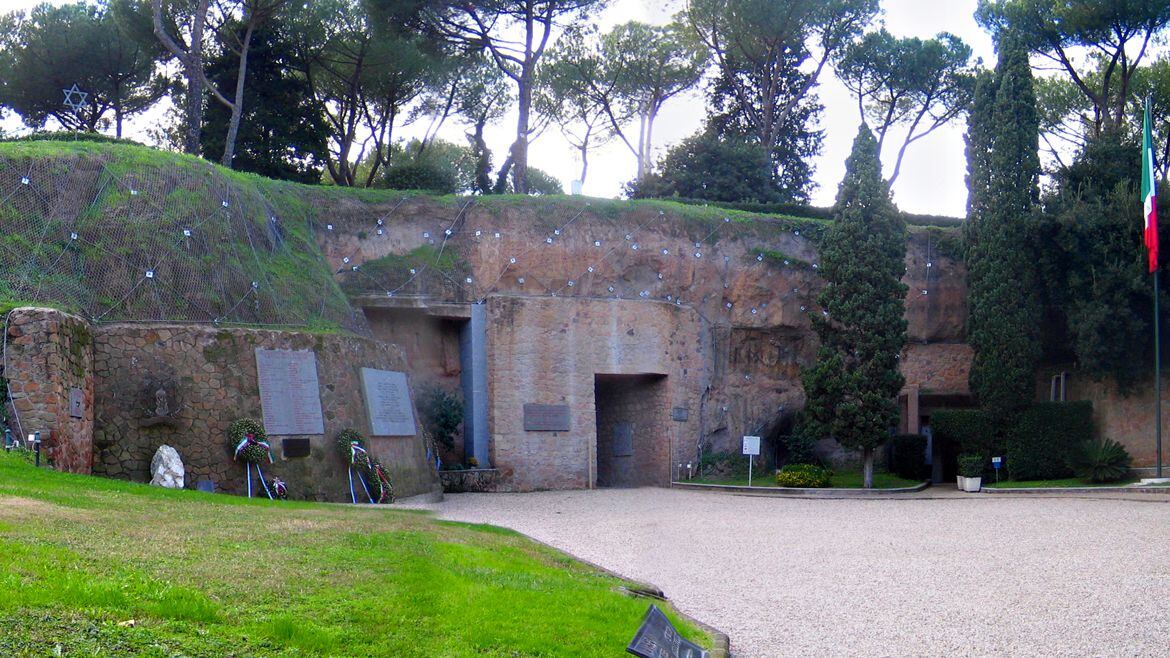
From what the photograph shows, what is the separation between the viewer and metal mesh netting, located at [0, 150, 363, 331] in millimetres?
17969

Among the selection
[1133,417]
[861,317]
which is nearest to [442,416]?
[861,317]

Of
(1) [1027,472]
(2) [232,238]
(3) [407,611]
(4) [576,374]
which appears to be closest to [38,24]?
(2) [232,238]

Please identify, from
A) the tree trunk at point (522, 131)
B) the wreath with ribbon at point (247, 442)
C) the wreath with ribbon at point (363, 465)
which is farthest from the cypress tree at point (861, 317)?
the wreath with ribbon at point (247, 442)

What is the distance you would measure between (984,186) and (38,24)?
2880 centimetres

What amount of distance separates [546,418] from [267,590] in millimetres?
18516

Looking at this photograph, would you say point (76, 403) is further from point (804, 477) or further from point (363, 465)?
point (804, 477)

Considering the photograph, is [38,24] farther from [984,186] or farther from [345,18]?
[984,186]

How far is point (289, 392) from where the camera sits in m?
18.7

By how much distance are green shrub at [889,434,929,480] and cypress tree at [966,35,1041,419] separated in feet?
6.30

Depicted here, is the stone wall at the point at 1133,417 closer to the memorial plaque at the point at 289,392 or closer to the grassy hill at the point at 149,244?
the grassy hill at the point at 149,244

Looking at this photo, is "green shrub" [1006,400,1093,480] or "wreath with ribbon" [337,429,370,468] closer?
"wreath with ribbon" [337,429,370,468]

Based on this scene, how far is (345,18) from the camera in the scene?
34438 mm

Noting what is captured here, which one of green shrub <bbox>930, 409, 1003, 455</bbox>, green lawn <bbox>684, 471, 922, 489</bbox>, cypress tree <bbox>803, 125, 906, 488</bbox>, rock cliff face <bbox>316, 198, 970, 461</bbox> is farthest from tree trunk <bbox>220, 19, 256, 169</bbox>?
green shrub <bbox>930, 409, 1003, 455</bbox>

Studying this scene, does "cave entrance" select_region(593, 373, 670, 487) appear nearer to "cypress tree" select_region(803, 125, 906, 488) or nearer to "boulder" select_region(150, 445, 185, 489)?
"cypress tree" select_region(803, 125, 906, 488)
